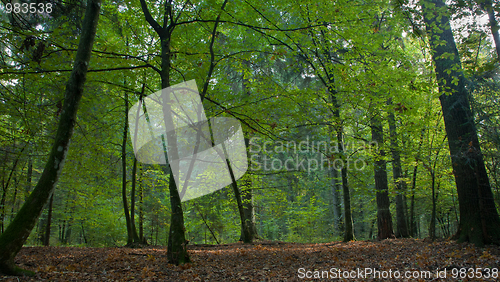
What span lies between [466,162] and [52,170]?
309 inches

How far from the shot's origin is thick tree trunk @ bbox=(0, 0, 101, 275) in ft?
11.5

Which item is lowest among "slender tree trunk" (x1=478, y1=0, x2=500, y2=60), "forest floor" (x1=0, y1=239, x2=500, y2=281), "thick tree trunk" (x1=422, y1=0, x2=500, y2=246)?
"forest floor" (x1=0, y1=239, x2=500, y2=281)

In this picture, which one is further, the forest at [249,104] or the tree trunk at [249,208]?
the tree trunk at [249,208]

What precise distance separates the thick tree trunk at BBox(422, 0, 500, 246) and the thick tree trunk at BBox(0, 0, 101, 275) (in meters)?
6.44

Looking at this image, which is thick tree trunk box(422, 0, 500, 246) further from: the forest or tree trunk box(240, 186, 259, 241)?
tree trunk box(240, 186, 259, 241)

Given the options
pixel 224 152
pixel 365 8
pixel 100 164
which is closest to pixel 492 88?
pixel 365 8

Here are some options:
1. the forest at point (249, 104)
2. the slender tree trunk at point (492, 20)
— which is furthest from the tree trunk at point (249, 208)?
the slender tree trunk at point (492, 20)

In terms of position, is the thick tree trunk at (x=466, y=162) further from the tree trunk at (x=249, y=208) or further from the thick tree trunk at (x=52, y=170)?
the tree trunk at (x=249, y=208)

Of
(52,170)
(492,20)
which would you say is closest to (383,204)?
(492,20)

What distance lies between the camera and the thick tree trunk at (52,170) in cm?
352

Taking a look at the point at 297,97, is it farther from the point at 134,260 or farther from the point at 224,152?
the point at 134,260

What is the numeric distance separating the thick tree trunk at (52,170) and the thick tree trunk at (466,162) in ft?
21.1

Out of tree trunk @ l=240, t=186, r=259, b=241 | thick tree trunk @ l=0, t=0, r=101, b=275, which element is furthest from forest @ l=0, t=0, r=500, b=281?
tree trunk @ l=240, t=186, r=259, b=241

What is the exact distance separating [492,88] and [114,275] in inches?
332
